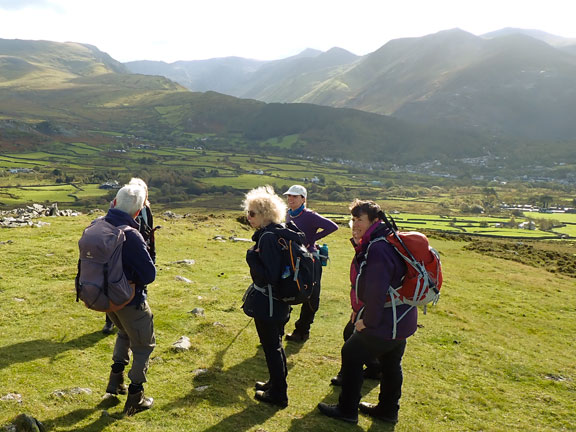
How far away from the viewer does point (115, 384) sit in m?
6.84

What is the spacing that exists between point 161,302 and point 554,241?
197 ft

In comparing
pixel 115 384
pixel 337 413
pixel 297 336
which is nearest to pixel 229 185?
pixel 297 336

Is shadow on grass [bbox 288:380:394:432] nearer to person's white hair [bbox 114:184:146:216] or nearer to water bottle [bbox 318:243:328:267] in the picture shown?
water bottle [bbox 318:243:328:267]

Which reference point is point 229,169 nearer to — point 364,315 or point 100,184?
point 100,184

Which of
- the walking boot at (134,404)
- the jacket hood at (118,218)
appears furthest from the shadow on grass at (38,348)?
the jacket hood at (118,218)

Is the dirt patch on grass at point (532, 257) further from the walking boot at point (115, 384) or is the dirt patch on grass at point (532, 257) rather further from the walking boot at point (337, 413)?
the walking boot at point (115, 384)

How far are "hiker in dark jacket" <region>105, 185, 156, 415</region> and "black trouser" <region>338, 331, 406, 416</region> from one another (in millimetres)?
3476

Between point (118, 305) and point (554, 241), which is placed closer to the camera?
point (118, 305)

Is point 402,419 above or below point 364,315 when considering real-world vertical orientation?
below

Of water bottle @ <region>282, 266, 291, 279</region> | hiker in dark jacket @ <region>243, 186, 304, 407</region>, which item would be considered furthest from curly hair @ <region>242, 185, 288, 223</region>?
water bottle @ <region>282, 266, 291, 279</region>

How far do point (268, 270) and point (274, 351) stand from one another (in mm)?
1608

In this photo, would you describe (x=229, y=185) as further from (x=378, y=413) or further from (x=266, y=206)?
(x=378, y=413)

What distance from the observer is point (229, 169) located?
152m

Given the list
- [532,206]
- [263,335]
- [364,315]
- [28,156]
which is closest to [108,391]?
[263,335]
